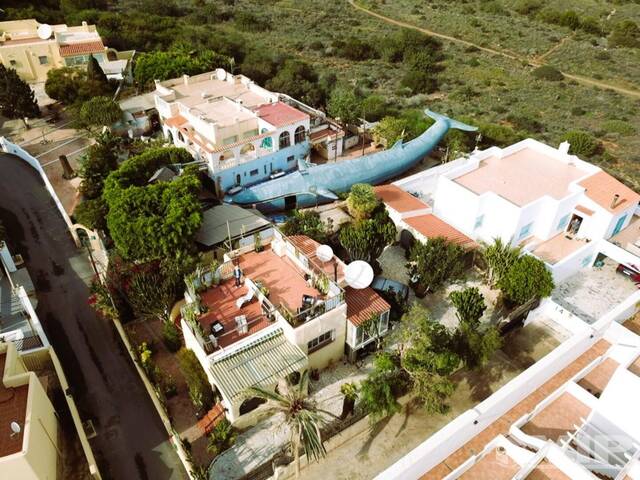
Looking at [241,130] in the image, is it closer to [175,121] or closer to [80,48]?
[175,121]

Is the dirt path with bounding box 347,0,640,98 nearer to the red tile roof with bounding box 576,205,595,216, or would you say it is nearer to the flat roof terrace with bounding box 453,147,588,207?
the flat roof terrace with bounding box 453,147,588,207

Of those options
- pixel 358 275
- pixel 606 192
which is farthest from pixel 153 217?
pixel 606 192

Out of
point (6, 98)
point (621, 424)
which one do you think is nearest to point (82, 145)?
point (6, 98)

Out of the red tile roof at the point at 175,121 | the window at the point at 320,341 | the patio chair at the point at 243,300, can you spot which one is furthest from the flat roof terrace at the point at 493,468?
the red tile roof at the point at 175,121

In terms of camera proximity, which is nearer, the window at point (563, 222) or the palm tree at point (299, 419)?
the palm tree at point (299, 419)

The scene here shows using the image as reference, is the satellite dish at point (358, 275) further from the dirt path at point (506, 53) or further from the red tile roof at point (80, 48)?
the dirt path at point (506, 53)

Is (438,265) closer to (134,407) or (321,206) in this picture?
(321,206)
